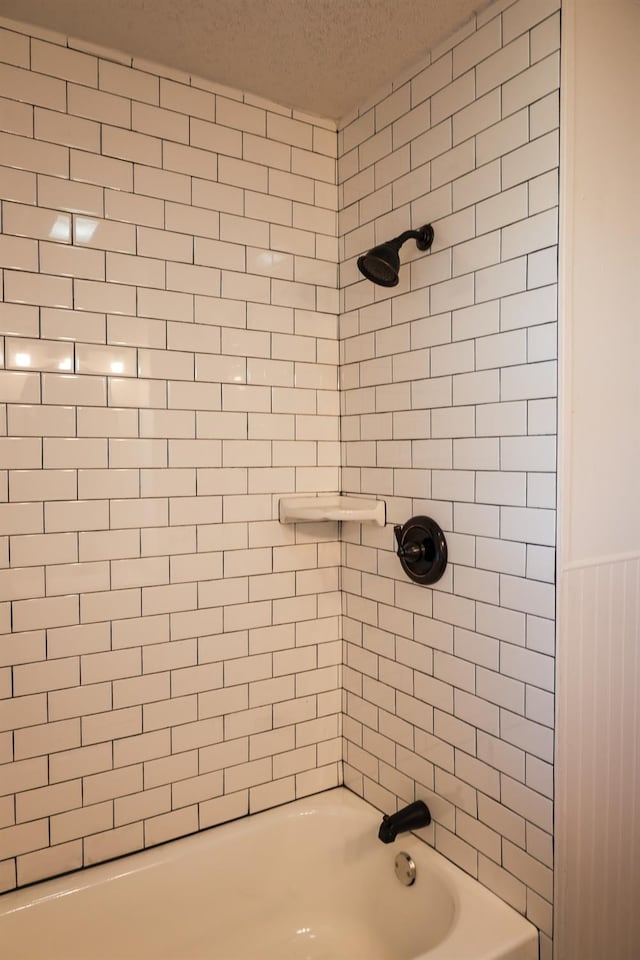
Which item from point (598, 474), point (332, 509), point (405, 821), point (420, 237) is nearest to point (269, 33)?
point (420, 237)

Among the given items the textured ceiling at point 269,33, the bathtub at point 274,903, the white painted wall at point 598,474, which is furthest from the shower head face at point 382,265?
the bathtub at point 274,903

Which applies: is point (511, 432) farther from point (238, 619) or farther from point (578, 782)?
point (238, 619)

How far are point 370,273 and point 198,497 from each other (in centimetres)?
74

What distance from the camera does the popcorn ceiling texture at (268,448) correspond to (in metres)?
1.44

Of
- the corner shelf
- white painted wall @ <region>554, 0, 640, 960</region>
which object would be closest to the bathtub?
white painted wall @ <region>554, 0, 640, 960</region>

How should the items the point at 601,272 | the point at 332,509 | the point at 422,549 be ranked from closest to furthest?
the point at 601,272, the point at 422,549, the point at 332,509

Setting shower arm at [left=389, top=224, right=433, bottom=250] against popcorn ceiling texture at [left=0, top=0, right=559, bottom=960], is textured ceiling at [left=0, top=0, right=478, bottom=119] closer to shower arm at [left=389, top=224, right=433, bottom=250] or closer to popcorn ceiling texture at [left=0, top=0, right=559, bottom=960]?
popcorn ceiling texture at [left=0, top=0, right=559, bottom=960]

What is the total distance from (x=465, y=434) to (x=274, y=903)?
55.1 inches

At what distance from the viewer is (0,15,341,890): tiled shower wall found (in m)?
1.55

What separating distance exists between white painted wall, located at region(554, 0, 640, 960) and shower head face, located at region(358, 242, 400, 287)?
0.41 metres

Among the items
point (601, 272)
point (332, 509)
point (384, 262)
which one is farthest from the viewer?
point (332, 509)

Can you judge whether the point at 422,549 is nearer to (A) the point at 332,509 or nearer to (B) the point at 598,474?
(A) the point at 332,509

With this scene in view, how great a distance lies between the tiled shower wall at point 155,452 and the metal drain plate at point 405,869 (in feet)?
1.21

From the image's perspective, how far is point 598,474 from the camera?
1384 mm
